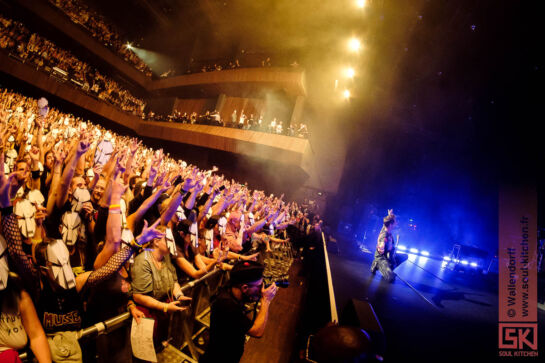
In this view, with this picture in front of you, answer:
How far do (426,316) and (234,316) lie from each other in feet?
15.2

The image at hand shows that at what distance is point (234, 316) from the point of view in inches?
68.4

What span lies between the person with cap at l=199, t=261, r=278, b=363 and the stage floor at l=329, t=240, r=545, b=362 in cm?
244

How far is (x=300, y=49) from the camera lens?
616 inches

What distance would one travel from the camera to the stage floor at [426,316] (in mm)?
3443

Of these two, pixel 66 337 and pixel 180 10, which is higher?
pixel 180 10

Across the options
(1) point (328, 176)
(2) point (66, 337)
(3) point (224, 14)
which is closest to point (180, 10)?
(3) point (224, 14)

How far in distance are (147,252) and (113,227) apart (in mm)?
515

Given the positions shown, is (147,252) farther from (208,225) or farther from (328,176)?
(328,176)

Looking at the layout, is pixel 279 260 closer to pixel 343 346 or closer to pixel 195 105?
pixel 343 346

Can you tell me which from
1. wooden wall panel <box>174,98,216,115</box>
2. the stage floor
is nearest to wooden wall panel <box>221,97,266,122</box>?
wooden wall panel <box>174,98,216,115</box>

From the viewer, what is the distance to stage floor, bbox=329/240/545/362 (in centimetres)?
344

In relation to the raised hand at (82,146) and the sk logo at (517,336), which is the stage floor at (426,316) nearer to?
the sk logo at (517,336)

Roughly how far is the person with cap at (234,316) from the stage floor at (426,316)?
244 centimetres

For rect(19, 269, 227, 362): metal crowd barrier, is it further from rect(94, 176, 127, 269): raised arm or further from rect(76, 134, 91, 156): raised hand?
rect(76, 134, 91, 156): raised hand
